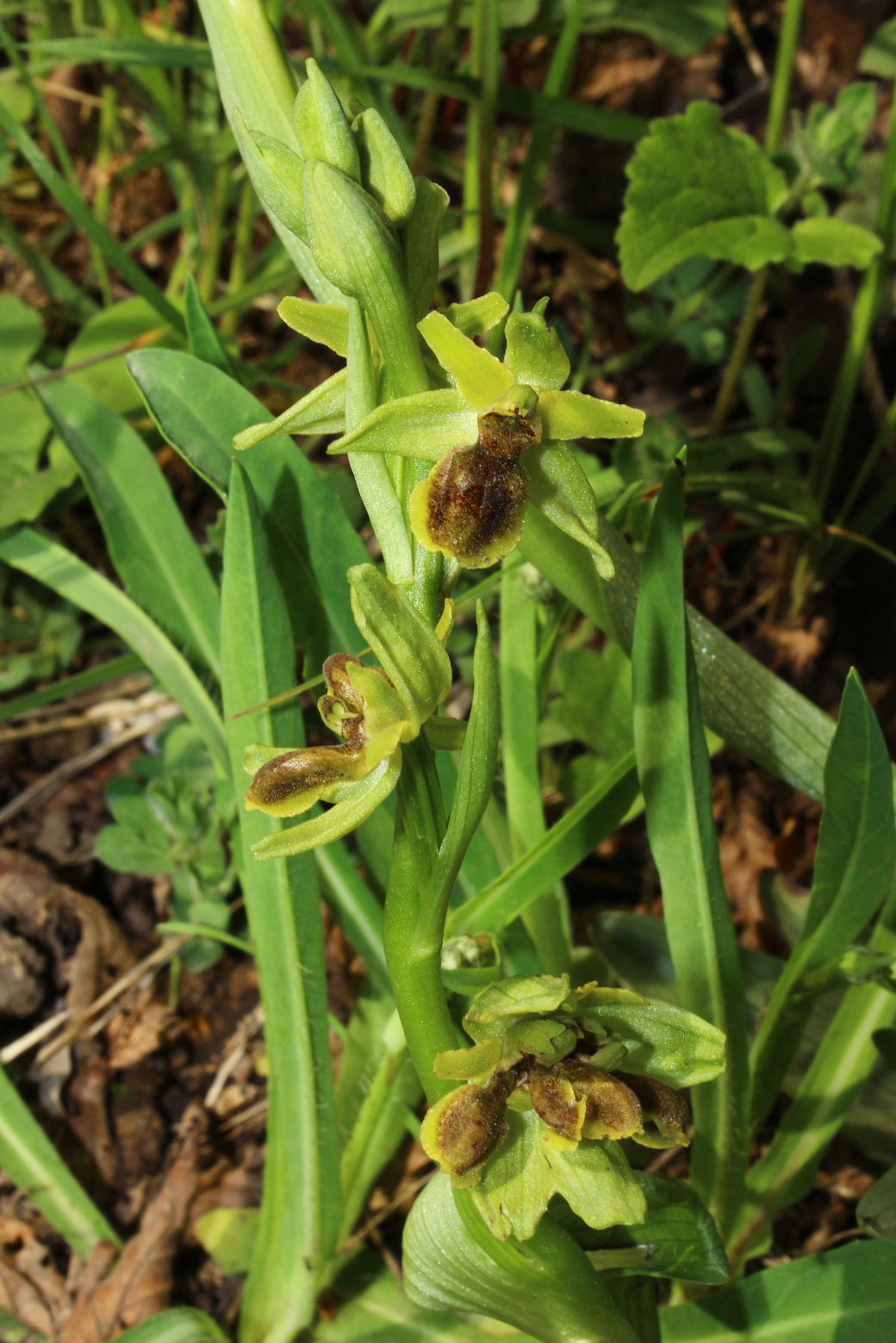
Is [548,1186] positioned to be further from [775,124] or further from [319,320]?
[775,124]

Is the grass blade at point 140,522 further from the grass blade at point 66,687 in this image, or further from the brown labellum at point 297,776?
the brown labellum at point 297,776

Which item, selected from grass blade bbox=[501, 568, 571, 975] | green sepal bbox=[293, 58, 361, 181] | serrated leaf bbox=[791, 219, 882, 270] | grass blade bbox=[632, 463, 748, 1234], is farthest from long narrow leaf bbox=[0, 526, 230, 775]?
serrated leaf bbox=[791, 219, 882, 270]

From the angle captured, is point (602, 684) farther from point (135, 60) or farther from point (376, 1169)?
point (135, 60)

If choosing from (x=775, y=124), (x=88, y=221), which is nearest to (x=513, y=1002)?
(x=88, y=221)

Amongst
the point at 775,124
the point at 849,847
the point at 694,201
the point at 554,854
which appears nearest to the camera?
the point at 849,847

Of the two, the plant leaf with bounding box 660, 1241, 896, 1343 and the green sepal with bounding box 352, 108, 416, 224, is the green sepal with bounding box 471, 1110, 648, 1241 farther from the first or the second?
the green sepal with bounding box 352, 108, 416, 224

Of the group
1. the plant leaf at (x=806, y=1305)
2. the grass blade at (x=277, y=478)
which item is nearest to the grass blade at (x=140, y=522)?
the grass blade at (x=277, y=478)
